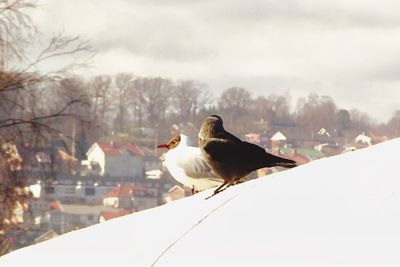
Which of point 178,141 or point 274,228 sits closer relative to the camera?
point 274,228

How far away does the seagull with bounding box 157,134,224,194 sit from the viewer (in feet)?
20.0

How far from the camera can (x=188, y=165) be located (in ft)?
21.2

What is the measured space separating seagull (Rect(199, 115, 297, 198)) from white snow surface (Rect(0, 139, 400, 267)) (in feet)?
6.38

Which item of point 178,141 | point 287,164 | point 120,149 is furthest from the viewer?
point 120,149

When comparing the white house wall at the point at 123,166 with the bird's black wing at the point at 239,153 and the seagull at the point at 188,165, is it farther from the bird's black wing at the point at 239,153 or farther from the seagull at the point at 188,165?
the bird's black wing at the point at 239,153

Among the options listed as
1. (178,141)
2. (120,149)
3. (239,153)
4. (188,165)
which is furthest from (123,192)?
(239,153)

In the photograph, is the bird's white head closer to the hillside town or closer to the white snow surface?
the white snow surface

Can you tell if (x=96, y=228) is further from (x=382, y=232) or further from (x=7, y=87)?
(x=7, y=87)

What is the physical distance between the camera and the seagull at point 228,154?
544 cm

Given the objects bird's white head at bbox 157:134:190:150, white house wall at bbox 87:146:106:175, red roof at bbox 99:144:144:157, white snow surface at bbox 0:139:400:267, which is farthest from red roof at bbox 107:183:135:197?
white snow surface at bbox 0:139:400:267

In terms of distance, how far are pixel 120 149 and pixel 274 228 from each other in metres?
90.6

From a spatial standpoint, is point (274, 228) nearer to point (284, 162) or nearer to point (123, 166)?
point (284, 162)

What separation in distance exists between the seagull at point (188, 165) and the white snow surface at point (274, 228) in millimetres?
2490

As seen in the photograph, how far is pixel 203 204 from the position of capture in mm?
3289
